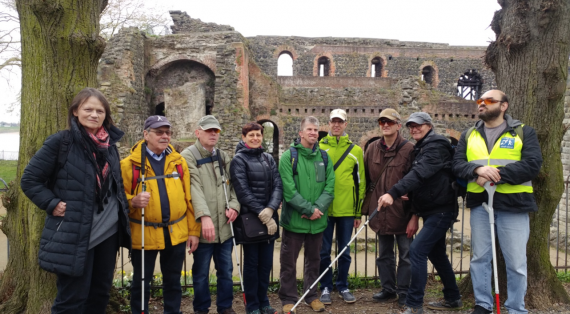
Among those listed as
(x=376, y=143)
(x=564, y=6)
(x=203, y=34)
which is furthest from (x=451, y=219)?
(x=203, y=34)

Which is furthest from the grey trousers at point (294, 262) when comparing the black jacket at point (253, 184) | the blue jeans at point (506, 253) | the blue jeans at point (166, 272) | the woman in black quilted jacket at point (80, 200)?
the woman in black quilted jacket at point (80, 200)

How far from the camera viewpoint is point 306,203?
151 inches

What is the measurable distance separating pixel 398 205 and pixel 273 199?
4.68 ft

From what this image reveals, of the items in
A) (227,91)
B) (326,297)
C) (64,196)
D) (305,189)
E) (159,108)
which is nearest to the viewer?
(64,196)

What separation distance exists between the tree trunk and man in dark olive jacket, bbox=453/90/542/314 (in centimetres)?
387

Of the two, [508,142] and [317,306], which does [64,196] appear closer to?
[317,306]

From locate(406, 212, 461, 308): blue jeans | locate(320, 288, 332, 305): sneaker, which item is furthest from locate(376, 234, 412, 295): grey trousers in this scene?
locate(320, 288, 332, 305): sneaker

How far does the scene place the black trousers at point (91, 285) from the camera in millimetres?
2768

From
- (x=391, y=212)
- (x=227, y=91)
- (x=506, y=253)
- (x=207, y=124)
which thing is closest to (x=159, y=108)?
(x=227, y=91)

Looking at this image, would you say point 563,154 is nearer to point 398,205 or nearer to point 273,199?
point 398,205

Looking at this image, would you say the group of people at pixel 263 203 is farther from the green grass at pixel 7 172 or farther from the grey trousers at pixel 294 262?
the green grass at pixel 7 172

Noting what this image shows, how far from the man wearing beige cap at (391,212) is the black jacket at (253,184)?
1189mm

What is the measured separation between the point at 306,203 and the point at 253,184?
598mm

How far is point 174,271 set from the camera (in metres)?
3.49
